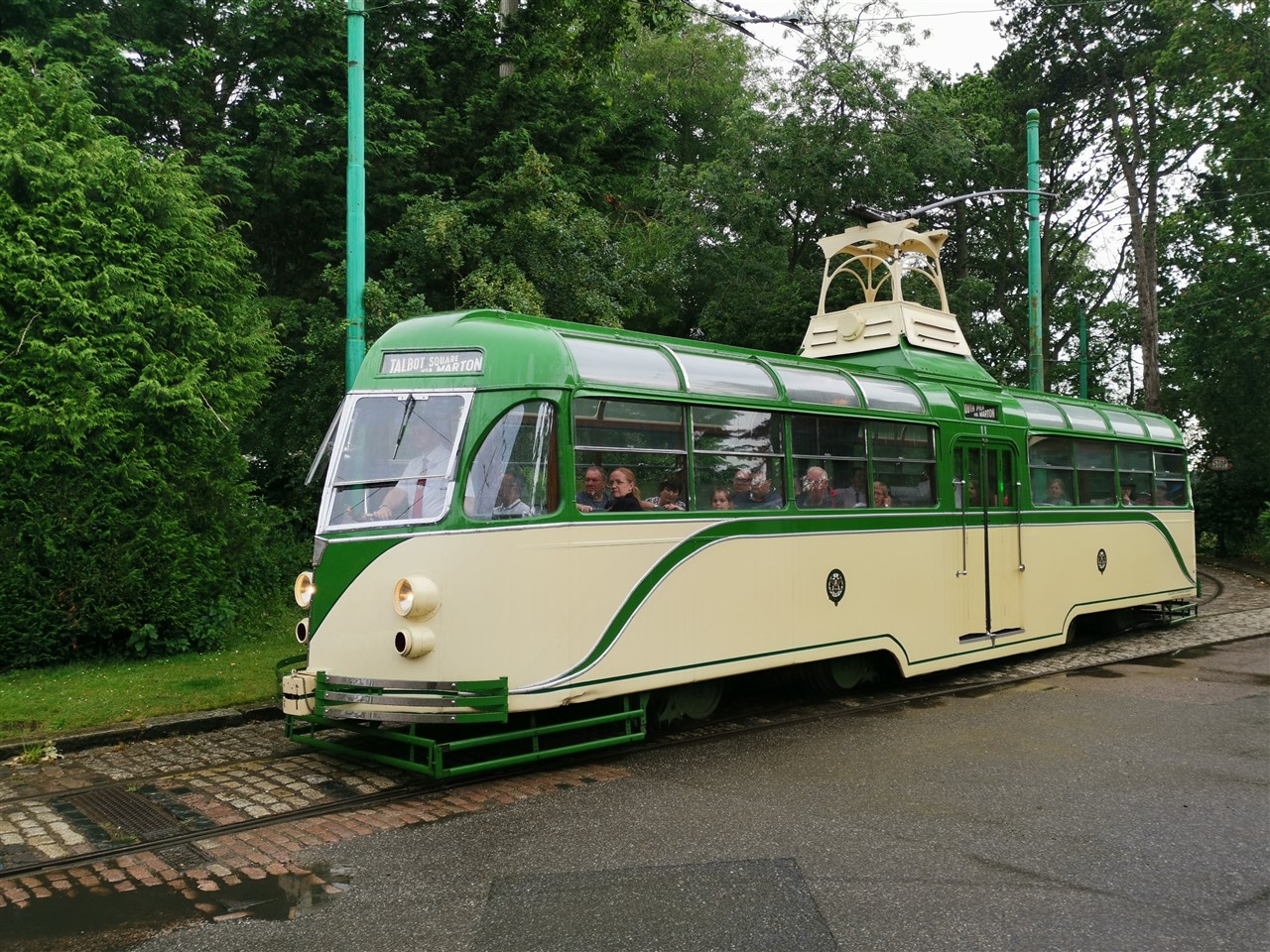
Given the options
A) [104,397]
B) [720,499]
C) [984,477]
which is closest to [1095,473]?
[984,477]

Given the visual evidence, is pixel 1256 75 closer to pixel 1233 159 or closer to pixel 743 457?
pixel 1233 159

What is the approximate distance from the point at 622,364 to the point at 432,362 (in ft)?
4.65

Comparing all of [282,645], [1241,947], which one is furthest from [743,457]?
[282,645]

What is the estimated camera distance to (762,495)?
30.1 feet

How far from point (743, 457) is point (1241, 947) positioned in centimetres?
519

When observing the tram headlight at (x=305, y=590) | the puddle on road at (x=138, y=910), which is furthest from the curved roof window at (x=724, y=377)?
the puddle on road at (x=138, y=910)

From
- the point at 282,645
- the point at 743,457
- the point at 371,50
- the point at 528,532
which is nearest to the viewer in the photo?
the point at 528,532

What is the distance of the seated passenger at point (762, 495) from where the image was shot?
9.09 metres

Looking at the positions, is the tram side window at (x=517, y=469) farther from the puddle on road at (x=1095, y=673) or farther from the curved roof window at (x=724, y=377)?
the puddle on road at (x=1095, y=673)

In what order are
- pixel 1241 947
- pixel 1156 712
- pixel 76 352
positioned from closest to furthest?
pixel 1241 947, pixel 1156 712, pixel 76 352

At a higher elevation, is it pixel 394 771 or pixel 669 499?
pixel 669 499

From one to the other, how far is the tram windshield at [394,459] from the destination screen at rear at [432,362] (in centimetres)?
21

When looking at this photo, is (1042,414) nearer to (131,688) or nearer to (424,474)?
(424,474)

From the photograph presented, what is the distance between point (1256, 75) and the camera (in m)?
26.5
